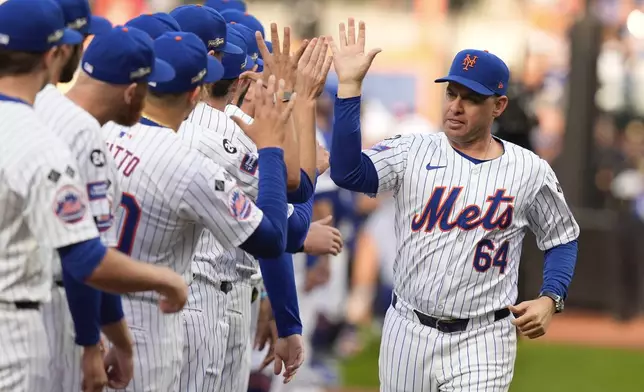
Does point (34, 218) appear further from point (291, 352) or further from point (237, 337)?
point (291, 352)

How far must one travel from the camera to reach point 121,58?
4.54 metres

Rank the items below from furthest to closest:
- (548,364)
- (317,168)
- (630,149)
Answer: (630,149) → (548,364) → (317,168)

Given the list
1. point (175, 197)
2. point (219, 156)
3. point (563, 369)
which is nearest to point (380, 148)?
point (219, 156)

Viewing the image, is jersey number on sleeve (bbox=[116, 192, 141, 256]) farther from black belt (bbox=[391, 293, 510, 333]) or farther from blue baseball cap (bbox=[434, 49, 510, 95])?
blue baseball cap (bbox=[434, 49, 510, 95])

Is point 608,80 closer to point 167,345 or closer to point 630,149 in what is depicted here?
point 630,149

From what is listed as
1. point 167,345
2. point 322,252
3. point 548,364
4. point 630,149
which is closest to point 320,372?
point 548,364

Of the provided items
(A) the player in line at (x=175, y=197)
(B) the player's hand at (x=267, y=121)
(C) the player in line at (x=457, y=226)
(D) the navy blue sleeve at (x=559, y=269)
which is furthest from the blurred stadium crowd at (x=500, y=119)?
(B) the player's hand at (x=267, y=121)

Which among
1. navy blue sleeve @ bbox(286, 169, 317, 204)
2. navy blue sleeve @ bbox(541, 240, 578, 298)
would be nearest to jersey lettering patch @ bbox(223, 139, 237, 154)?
navy blue sleeve @ bbox(286, 169, 317, 204)

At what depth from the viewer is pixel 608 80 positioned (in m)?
22.6

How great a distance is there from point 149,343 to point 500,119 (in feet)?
19.2

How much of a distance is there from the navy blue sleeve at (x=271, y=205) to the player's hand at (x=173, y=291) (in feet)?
1.34

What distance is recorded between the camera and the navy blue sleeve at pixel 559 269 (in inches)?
245

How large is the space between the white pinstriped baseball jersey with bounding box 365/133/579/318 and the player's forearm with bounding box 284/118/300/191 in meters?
1.00

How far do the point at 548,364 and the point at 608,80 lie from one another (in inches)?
390
